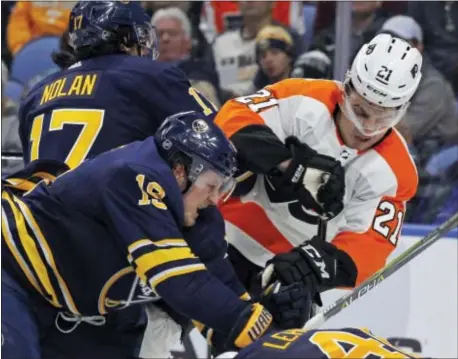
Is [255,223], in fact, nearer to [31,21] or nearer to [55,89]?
[55,89]

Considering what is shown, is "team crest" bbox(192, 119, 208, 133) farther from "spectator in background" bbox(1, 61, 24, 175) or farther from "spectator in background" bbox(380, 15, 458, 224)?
"spectator in background" bbox(1, 61, 24, 175)

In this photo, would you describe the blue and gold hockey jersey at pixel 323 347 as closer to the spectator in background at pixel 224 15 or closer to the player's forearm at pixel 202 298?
the player's forearm at pixel 202 298

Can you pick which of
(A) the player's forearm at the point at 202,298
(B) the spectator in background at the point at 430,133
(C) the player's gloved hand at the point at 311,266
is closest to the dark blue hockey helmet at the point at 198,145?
(A) the player's forearm at the point at 202,298

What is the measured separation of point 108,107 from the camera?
2830mm

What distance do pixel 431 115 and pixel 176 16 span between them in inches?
45.1

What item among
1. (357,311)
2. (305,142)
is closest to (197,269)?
(305,142)

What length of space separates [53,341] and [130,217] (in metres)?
0.56

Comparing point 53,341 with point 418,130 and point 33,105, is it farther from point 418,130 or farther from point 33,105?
point 418,130

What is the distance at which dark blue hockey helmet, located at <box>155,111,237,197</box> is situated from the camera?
2312 millimetres

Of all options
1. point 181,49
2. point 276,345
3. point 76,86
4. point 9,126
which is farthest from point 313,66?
→ point 276,345

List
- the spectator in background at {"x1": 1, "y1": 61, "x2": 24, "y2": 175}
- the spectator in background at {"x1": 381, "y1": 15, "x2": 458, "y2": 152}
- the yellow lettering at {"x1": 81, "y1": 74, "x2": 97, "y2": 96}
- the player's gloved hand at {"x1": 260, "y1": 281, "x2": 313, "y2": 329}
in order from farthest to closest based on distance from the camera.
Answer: the spectator in background at {"x1": 1, "y1": 61, "x2": 24, "y2": 175}
the spectator in background at {"x1": 381, "y1": 15, "x2": 458, "y2": 152}
the yellow lettering at {"x1": 81, "y1": 74, "x2": 97, "y2": 96}
the player's gloved hand at {"x1": 260, "y1": 281, "x2": 313, "y2": 329}

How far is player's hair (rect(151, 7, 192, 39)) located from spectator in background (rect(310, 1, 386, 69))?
55 cm

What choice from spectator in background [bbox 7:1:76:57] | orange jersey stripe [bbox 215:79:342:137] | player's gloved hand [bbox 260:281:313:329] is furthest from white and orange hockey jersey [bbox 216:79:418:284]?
spectator in background [bbox 7:1:76:57]

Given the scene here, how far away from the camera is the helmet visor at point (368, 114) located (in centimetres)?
266
